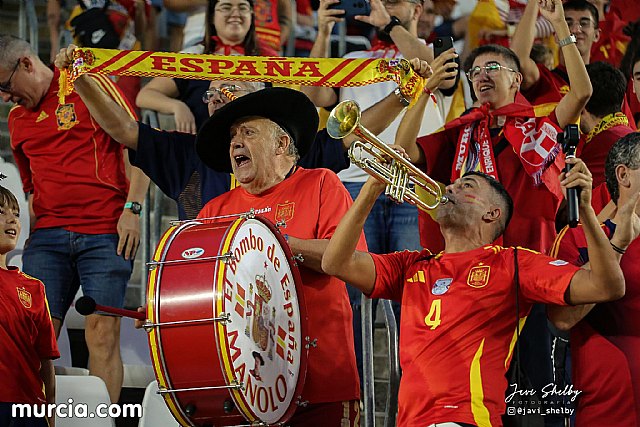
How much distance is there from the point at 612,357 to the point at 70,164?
3308mm

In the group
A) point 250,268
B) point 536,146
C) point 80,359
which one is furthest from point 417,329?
point 80,359

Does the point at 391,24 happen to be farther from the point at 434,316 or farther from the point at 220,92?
the point at 434,316

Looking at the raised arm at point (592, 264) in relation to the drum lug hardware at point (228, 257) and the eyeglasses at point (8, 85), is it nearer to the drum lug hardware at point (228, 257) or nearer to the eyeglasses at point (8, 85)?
the drum lug hardware at point (228, 257)

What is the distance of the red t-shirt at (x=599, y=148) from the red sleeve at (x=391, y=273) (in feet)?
6.20

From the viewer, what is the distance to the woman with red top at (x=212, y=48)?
692 cm

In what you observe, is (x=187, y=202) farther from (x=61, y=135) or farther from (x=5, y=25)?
(x=5, y=25)

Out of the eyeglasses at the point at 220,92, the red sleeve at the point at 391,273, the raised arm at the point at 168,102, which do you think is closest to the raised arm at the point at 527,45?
the eyeglasses at the point at 220,92

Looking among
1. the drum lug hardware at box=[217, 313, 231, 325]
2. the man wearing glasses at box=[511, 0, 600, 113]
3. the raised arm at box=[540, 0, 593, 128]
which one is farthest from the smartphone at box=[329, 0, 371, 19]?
the drum lug hardware at box=[217, 313, 231, 325]

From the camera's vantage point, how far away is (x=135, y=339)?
6.88 meters

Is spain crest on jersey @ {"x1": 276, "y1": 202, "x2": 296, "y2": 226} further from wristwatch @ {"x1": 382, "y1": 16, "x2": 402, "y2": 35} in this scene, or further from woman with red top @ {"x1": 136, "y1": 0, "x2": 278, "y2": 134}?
wristwatch @ {"x1": 382, "y1": 16, "x2": 402, "y2": 35}

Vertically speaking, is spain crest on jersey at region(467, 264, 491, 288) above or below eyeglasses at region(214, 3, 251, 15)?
below

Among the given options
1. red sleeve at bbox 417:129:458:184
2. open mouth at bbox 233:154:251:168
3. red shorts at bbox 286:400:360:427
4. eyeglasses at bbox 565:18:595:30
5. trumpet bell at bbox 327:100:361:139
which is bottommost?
red shorts at bbox 286:400:360:427

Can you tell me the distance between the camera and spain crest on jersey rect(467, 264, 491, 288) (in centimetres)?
475

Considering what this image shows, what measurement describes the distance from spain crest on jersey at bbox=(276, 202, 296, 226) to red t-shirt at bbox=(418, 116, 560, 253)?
1.07m
